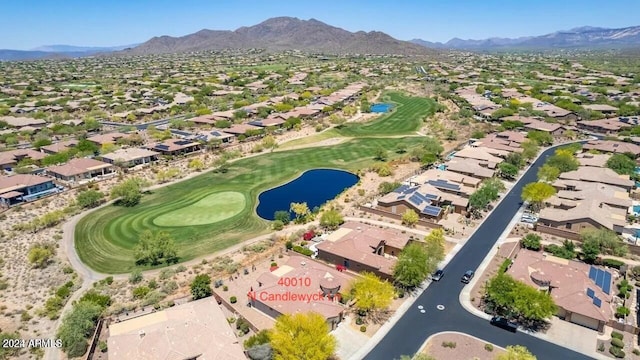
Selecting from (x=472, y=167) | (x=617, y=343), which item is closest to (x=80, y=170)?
(x=472, y=167)

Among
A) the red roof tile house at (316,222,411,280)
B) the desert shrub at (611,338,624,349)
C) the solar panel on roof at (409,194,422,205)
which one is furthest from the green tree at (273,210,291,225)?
the desert shrub at (611,338,624,349)

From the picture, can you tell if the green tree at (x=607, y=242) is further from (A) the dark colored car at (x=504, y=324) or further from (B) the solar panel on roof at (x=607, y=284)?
(A) the dark colored car at (x=504, y=324)

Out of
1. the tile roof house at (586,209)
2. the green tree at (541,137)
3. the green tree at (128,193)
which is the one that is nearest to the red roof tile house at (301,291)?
the tile roof house at (586,209)

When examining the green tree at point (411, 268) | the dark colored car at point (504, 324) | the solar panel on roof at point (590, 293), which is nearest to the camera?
the dark colored car at point (504, 324)

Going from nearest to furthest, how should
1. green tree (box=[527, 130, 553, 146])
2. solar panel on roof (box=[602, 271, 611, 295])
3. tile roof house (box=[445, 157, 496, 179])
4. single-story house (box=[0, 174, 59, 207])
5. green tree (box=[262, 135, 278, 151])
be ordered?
solar panel on roof (box=[602, 271, 611, 295]) < single-story house (box=[0, 174, 59, 207]) < tile roof house (box=[445, 157, 496, 179]) < green tree (box=[527, 130, 553, 146]) < green tree (box=[262, 135, 278, 151])

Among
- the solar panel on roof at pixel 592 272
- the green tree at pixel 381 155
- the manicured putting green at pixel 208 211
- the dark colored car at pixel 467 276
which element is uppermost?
the solar panel on roof at pixel 592 272

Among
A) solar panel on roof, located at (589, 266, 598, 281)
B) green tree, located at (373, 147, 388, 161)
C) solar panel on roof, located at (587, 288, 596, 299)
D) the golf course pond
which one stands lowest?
the golf course pond

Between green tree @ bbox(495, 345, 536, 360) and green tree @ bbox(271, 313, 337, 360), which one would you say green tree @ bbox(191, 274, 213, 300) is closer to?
green tree @ bbox(271, 313, 337, 360)
